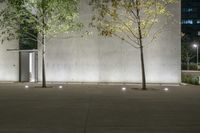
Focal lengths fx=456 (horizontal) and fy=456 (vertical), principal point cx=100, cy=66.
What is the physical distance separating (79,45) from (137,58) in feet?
13.7

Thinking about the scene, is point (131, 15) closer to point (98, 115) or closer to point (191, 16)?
point (98, 115)

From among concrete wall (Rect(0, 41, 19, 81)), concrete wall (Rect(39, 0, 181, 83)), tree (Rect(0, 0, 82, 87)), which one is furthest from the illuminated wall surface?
tree (Rect(0, 0, 82, 87))

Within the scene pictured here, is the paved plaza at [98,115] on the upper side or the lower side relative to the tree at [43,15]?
lower

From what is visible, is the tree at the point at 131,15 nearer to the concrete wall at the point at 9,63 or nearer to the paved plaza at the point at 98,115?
the paved plaza at the point at 98,115

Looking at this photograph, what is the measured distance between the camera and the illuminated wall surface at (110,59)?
102 ft

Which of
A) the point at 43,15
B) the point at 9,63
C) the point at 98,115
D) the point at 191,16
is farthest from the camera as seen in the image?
the point at 191,16

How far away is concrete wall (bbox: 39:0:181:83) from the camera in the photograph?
31.0 meters

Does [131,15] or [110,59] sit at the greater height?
[131,15]

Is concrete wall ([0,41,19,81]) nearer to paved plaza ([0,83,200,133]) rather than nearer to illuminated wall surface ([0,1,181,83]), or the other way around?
illuminated wall surface ([0,1,181,83])

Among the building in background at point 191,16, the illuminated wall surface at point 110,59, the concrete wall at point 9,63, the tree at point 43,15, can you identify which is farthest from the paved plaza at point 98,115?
the building in background at point 191,16

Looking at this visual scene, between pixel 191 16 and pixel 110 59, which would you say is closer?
pixel 110 59

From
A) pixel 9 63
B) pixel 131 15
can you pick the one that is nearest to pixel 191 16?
pixel 9 63

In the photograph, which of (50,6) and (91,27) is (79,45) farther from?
(50,6)

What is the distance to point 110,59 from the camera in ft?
104
